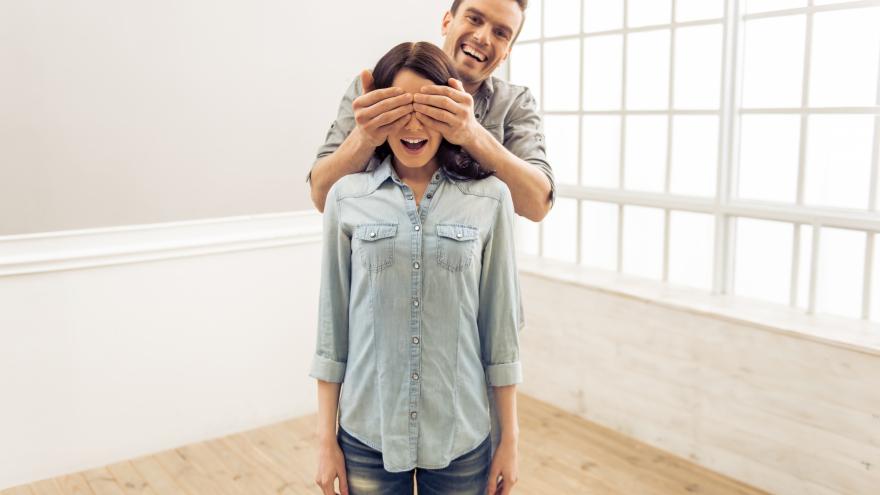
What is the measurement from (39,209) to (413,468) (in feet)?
7.00

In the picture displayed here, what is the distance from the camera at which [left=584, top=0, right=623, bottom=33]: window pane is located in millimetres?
3441

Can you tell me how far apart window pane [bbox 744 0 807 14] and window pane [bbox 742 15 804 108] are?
42 mm

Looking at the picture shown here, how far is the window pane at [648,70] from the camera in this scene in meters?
3.25

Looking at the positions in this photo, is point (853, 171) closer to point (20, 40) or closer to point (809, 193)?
point (809, 193)

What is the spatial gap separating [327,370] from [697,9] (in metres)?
2.45

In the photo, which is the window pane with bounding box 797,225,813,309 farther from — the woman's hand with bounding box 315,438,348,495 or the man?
the woman's hand with bounding box 315,438,348,495

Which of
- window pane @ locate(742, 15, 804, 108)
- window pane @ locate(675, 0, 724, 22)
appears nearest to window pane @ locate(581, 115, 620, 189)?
window pane @ locate(675, 0, 724, 22)

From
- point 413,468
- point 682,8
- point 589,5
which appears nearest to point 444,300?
point 413,468

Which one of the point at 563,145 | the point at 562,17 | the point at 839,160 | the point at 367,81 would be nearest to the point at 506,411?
the point at 367,81

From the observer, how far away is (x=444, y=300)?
1334 mm

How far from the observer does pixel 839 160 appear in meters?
2.71

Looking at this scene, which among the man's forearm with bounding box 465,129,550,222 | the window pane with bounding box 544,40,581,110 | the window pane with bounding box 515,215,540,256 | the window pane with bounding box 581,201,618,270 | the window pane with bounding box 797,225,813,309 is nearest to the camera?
the man's forearm with bounding box 465,129,550,222

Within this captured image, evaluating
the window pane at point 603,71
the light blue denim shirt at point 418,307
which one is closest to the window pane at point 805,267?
the window pane at point 603,71

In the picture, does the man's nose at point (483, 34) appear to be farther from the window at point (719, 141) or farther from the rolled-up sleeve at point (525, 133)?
the window at point (719, 141)
